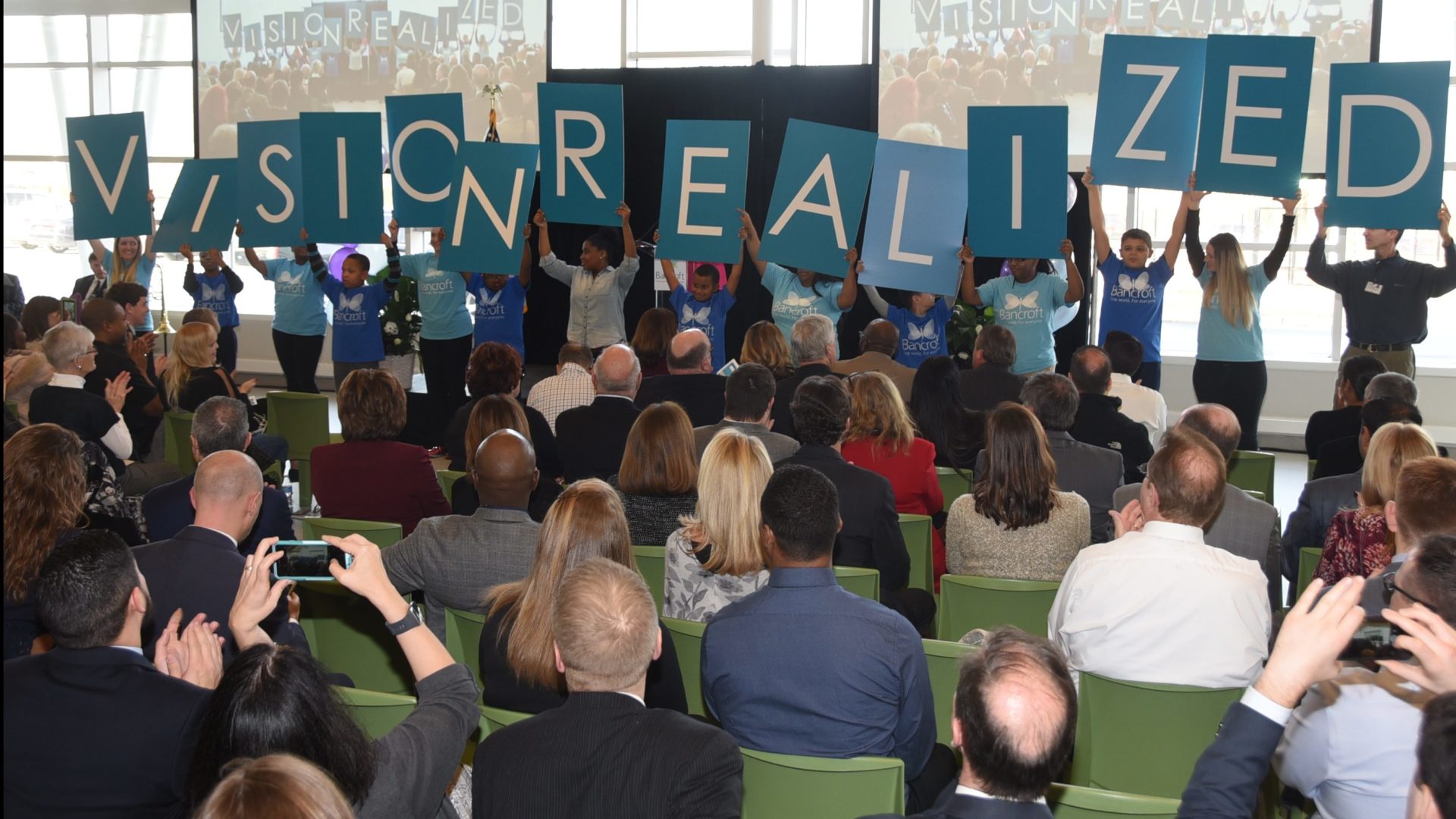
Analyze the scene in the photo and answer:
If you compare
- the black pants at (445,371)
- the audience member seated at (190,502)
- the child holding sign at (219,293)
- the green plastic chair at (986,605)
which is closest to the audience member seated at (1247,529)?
the green plastic chair at (986,605)

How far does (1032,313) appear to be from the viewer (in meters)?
7.33

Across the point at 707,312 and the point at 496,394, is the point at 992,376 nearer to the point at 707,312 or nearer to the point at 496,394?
the point at 496,394

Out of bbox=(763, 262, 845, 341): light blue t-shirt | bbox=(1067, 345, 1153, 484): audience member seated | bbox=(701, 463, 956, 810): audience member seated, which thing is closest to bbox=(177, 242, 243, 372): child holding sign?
bbox=(763, 262, 845, 341): light blue t-shirt

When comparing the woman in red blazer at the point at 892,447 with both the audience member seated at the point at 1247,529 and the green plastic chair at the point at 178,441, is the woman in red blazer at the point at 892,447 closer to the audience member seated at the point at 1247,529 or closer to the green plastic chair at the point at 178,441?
the audience member seated at the point at 1247,529

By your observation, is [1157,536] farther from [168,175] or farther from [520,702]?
[168,175]

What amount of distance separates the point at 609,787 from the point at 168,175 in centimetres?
1251

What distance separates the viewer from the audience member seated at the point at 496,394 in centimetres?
514

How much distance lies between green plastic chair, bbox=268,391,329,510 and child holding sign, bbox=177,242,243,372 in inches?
108

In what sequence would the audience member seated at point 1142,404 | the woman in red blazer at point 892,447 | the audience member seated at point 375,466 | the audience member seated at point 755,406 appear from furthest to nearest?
the audience member seated at point 1142,404, the audience member seated at point 755,406, the woman in red blazer at point 892,447, the audience member seated at point 375,466

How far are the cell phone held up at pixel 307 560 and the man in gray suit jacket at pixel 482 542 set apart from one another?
1.09m

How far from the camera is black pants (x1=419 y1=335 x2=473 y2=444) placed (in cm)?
841

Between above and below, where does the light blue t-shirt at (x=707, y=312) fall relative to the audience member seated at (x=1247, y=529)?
above

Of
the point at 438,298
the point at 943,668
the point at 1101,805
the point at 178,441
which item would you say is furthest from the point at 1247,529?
the point at 438,298

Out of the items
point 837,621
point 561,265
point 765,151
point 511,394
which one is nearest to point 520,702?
point 837,621
